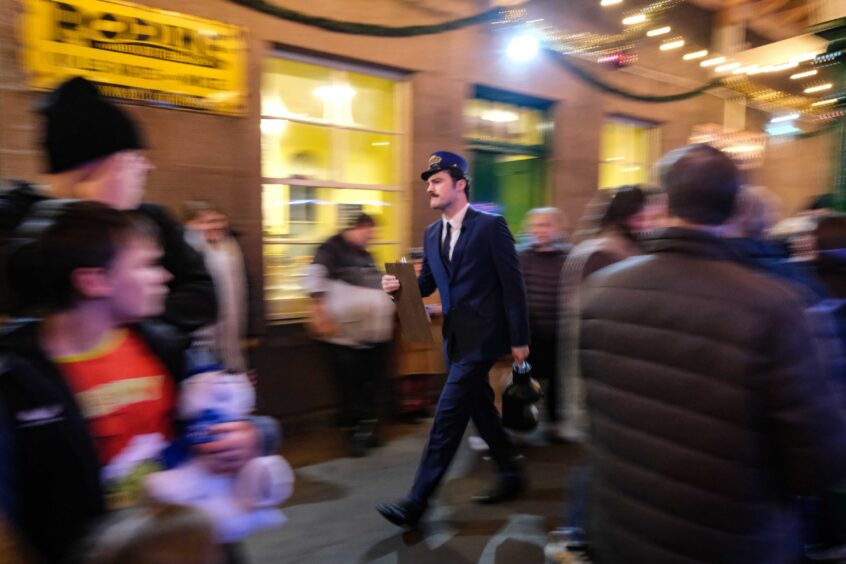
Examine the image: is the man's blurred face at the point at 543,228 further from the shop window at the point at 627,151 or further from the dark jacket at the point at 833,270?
the shop window at the point at 627,151

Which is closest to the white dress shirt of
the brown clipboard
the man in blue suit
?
the man in blue suit

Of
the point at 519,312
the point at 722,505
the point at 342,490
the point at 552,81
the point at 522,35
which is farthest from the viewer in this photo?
the point at 552,81

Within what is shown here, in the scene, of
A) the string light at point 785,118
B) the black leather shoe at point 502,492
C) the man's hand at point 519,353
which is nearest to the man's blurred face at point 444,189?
the man's hand at point 519,353

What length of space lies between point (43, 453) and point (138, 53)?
409 cm

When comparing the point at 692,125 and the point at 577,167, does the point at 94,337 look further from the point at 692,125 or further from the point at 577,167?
the point at 692,125

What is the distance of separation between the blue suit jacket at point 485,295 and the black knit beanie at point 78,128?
221 cm

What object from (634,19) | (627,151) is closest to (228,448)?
(634,19)

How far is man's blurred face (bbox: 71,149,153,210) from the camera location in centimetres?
188

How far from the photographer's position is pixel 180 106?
4906 mm

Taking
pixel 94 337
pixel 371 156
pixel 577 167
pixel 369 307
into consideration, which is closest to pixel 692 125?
pixel 577 167

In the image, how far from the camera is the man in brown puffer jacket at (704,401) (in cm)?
153

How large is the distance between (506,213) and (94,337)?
7.02 metres

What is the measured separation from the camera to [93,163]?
188 cm

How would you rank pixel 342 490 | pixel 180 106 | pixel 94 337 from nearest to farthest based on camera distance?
pixel 94 337 < pixel 342 490 < pixel 180 106
